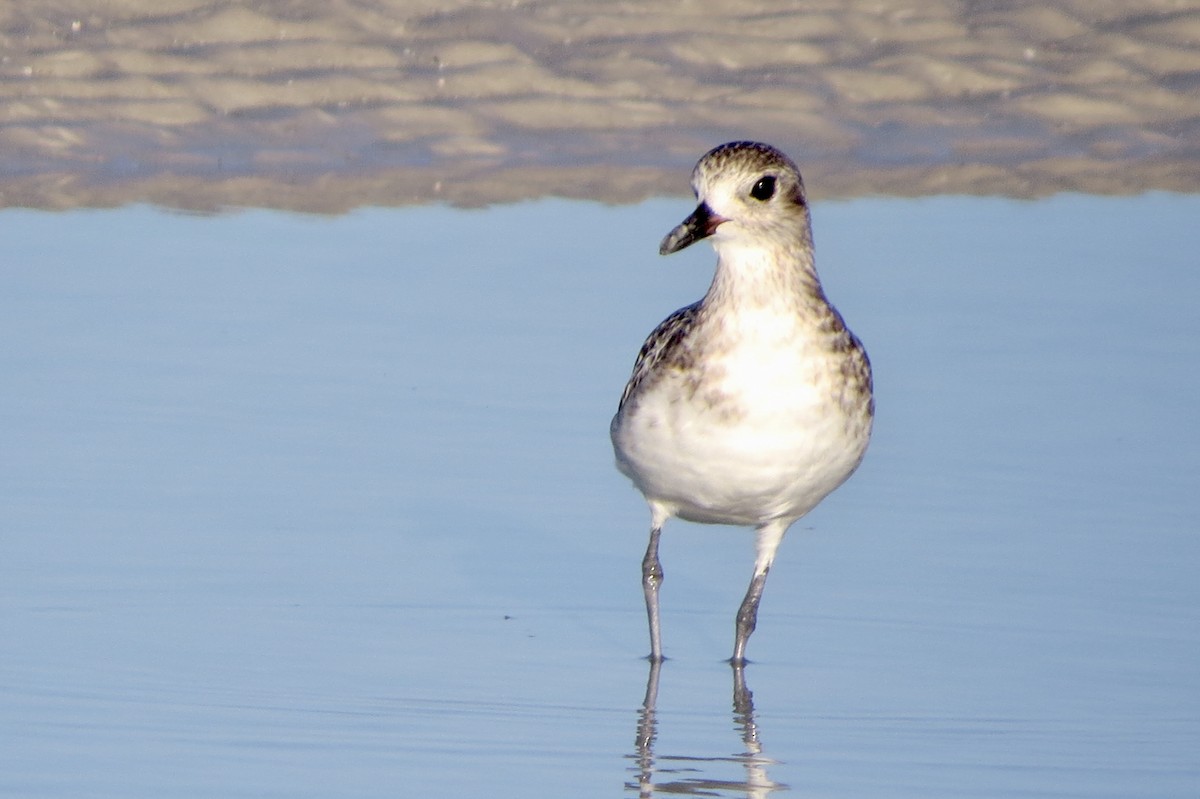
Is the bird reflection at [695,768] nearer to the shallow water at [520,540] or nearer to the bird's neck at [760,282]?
the shallow water at [520,540]

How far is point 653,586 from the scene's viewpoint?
21.7 feet

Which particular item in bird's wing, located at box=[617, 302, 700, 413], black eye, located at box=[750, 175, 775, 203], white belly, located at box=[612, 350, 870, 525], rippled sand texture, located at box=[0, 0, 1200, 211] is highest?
rippled sand texture, located at box=[0, 0, 1200, 211]

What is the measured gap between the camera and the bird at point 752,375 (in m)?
6.13

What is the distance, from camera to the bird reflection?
17.4ft

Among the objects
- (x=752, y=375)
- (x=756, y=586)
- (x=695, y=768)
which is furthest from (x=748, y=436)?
(x=695, y=768)

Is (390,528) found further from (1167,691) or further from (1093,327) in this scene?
(1093,327)

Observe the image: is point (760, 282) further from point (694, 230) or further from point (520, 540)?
point (520, 540)

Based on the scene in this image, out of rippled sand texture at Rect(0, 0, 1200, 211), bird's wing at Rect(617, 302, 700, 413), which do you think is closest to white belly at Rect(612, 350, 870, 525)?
bird's wing at Rect(617, 302, 700, 413)

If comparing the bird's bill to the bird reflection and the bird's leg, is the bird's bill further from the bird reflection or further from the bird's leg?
the bird reflection

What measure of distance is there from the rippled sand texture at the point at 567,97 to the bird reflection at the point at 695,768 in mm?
6492

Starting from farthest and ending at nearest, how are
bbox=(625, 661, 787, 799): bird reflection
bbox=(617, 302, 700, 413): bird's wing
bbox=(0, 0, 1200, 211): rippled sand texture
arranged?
bbox=(0, 0, 1200, 211): rippled sand texture, bbox=(617, 302, 700, 413): bird's wing, bbox=(625, 661, 787, 799): bird reflection

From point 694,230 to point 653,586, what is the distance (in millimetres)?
1047

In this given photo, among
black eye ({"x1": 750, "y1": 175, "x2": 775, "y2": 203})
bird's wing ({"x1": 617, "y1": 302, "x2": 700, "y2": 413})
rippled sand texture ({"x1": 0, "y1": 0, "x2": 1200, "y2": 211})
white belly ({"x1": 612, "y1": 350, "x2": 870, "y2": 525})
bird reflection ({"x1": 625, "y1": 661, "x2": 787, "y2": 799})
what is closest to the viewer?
bird reflection ({"x1": 625, "y1": 661, "x2": 787, "y2": 799})

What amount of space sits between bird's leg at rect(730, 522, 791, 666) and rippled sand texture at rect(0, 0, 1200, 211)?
571 cm
